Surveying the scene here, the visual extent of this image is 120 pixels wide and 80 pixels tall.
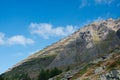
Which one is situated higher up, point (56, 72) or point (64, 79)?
point (56, 72)

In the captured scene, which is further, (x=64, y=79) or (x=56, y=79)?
(x=56, y=79)

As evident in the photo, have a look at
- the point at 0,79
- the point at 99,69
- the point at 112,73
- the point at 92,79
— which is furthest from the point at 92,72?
the point at 0,79

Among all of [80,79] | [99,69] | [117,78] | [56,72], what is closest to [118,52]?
[99,69]

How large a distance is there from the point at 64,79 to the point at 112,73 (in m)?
30.9

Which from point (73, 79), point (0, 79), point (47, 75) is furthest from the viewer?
point (47, 75)

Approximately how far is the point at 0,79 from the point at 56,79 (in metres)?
30.1

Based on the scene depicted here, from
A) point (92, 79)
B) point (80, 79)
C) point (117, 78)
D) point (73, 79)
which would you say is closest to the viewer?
point (117, 78)

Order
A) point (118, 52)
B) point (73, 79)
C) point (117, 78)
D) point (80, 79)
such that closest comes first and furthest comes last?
point (117, 78) → point (80, 79) → point (73, 79) → point (118, 52)

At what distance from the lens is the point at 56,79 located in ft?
382

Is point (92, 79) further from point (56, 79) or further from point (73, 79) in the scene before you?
point (56, 79)

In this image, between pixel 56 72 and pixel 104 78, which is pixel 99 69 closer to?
pixel 104 78

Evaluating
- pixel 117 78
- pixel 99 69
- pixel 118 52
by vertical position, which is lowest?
pixel 117 78

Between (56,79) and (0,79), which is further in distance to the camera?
(0,79)

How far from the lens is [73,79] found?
97938 mm
